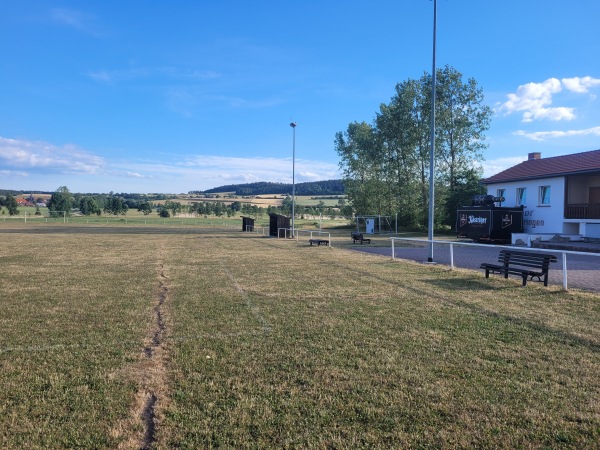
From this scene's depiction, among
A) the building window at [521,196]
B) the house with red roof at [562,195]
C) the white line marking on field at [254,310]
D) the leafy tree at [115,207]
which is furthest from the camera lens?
the leafy tree at [115,207]

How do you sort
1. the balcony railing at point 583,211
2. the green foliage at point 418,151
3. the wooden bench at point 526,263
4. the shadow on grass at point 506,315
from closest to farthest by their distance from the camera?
the shadow on grass at point 506,315
the wooden bench at point 526,263
the balcony railing at point 583,211
the green foliage at point 418,151

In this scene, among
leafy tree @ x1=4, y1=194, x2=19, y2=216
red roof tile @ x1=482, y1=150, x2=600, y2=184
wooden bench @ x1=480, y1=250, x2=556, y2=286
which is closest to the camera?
wooden bench @ x1=480, y1=250, x2=556, y2=286

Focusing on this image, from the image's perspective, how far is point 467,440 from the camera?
325 centimetres

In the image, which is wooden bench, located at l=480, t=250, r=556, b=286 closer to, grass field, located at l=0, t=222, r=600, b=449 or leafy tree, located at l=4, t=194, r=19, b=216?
grass field, located at l=0, t=222, r=600, b=449

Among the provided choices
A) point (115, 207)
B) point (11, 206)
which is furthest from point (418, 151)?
point (11, 206)

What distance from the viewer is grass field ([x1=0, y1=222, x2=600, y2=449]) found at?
3.38 metres

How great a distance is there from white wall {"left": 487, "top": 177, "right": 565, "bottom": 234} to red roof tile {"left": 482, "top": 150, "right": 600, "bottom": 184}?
543 millimetres

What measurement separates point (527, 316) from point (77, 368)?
6.74m

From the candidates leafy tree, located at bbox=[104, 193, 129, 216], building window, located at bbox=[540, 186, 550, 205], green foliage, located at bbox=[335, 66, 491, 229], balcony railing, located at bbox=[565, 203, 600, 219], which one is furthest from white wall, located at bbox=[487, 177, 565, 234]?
leafy tree, located at bbox=[104, 193, 129, 216]

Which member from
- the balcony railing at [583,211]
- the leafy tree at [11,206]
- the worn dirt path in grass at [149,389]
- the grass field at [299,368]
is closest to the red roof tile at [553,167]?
the balcony railing at [583,211]

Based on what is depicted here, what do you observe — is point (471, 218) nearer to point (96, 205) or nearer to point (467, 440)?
point (467, 440)

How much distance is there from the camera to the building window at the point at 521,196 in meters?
29.7

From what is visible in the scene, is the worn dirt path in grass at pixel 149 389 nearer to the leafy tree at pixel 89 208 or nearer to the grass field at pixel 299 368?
the grass field at pixel 299 368

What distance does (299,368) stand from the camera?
15.5 feet
